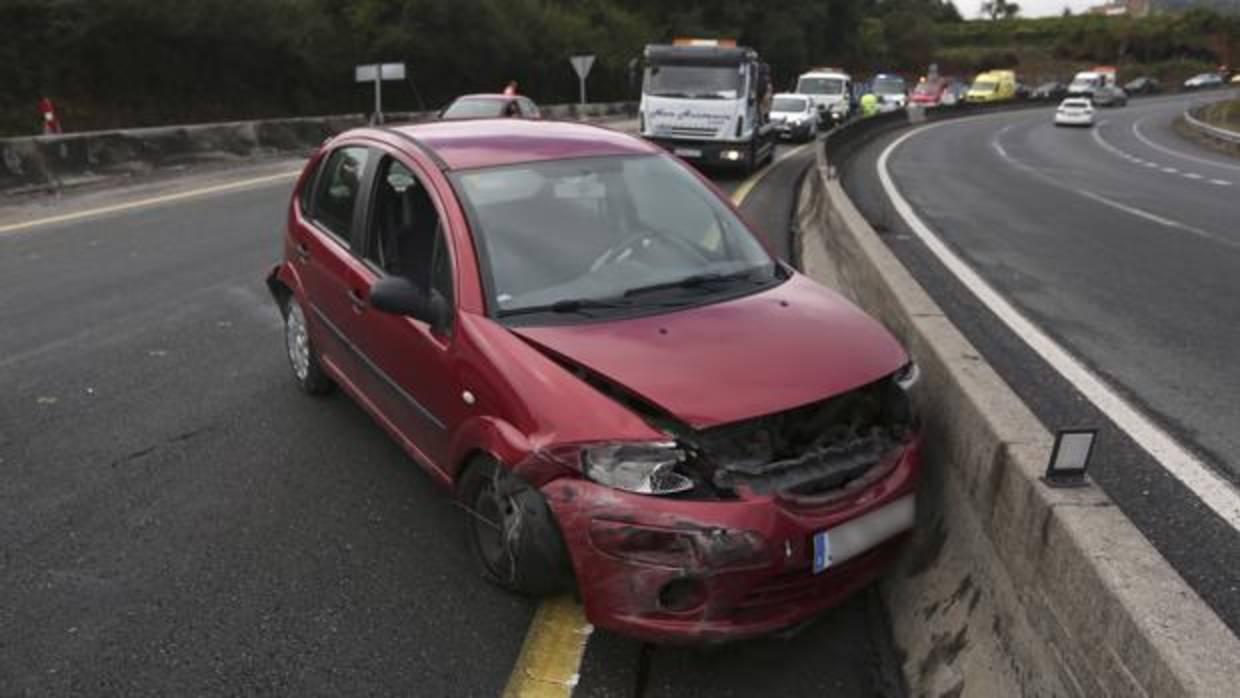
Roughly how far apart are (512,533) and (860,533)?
1.16 meters

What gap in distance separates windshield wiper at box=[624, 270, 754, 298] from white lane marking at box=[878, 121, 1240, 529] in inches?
82.4

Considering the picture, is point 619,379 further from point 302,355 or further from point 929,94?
point 929,94

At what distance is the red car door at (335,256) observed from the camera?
15.3ft

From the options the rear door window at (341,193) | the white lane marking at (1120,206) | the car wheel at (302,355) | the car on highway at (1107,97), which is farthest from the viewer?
the car on highway at (1107,97)

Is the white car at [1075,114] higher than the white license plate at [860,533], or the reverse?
the white license plate at [860,533]

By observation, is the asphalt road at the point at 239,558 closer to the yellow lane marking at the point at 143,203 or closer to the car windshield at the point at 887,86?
the yellow lane marking at the point at 143,203

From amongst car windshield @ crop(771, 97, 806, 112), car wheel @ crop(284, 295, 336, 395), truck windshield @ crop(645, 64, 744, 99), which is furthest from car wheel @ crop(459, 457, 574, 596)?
car windshield @ crop(771, 97, 806, 112)

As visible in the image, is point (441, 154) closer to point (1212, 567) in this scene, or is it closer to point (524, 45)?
point (1212, 567)

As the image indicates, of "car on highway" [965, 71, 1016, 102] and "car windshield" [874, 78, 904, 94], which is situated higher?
"car windshield" [874, 78, 904, 94]

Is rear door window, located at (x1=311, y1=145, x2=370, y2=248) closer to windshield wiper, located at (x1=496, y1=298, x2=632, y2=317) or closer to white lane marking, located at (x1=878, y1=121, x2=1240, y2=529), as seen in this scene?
windshield wiper, located at (x1=496, y1=298, x2=632, y2=317)

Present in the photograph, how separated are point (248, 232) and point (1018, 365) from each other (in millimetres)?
8664

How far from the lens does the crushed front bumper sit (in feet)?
9.50

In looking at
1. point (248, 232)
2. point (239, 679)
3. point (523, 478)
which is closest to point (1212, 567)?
point (523, 478)

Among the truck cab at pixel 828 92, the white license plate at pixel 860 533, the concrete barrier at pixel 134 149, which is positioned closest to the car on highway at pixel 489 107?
the concrete barrier at pixel 134 149
